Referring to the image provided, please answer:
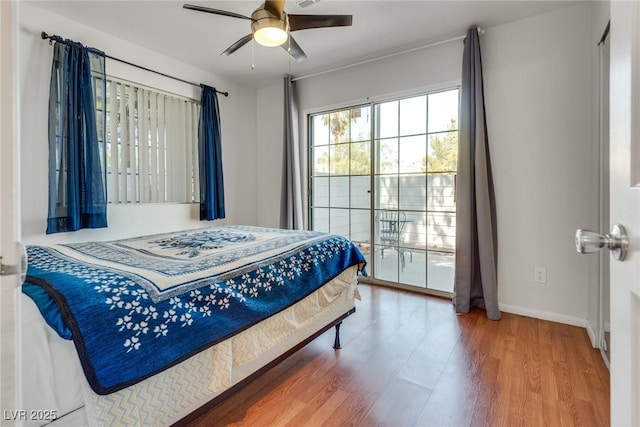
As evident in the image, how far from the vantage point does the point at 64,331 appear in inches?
36.3

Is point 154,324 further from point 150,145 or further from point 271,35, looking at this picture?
point 150,145

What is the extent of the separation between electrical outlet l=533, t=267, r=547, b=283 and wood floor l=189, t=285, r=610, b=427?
0.37m

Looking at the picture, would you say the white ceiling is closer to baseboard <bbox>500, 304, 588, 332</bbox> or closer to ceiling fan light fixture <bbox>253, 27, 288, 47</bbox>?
ceiling fan light fixture <bbox>253, 27, 288, 47</bbox>

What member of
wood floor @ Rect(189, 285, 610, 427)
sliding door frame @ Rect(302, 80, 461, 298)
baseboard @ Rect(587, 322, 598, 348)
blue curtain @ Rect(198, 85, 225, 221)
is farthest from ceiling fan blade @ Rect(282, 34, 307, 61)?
baseboard @ Rect(587, 322, 598, 348)

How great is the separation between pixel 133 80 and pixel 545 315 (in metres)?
4.36

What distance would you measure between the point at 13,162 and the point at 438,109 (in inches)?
133

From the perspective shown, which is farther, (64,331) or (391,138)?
(391,138)

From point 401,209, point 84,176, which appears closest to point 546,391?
point 401,209

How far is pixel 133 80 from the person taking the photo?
3064mm

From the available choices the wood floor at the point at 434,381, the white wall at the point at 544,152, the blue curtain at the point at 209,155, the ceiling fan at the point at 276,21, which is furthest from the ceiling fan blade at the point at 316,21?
the wood floor at the point at 434,381

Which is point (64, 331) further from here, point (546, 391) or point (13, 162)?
point (546, 391)

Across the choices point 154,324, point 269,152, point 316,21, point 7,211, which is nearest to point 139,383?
point 154,324

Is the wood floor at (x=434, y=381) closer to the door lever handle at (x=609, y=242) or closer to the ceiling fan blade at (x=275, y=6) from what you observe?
the door lever handle at (x=609, y=242)

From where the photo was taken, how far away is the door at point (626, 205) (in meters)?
0.54
